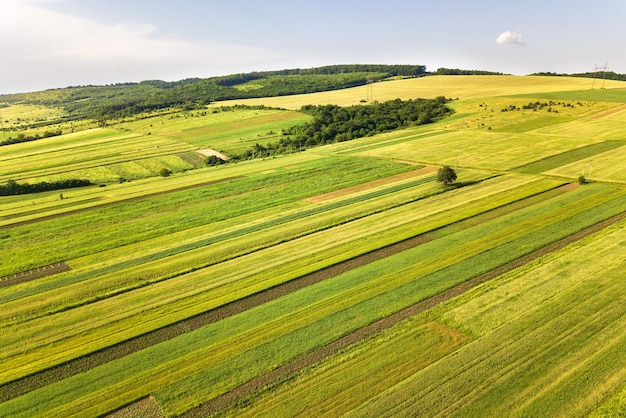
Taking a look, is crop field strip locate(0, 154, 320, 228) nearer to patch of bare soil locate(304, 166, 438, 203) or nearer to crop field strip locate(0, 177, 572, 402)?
patch of bare soil locate(304, 166, 438, 203)

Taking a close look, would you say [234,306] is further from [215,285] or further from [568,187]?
[568,187]

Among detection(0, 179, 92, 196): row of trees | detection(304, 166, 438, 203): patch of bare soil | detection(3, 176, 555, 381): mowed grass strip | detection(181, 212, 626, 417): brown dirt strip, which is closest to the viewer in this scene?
detection(181, 212, 626, 417): brown dirt strip

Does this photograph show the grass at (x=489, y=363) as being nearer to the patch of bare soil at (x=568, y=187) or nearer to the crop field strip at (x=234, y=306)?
the crop field strip at (x=234, y=306)

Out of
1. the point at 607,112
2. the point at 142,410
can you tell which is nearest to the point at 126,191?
the point at 142,410

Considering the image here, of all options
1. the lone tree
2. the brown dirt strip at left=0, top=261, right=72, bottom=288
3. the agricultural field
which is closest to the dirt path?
the agricultural field

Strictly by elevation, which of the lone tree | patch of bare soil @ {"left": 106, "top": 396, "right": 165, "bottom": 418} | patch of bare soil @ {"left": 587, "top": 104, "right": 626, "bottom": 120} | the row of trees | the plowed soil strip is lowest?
patch of bare soil @ {"left": 106, "top": 396, "right": 165, "bottom": 418}

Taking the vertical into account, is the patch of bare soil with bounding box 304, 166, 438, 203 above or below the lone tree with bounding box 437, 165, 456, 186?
below
